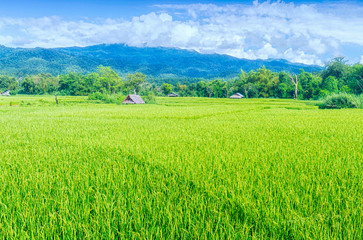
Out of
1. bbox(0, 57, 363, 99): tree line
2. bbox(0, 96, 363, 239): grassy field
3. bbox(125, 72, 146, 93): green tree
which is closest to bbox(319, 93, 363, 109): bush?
bbox(0, 57, 363, 99): tree line

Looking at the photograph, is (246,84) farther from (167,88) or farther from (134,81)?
(134,81)

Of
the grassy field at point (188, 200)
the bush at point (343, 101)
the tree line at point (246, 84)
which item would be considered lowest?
the grassy field at point (188, 200)

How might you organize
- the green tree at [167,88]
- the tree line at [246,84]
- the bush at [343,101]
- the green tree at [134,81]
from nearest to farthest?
the bush at [343,101], the tree line at [246,84], the green tree at [134,81], the green tree at [167,88]

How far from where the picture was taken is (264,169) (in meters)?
2.59

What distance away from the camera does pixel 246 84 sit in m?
67.9

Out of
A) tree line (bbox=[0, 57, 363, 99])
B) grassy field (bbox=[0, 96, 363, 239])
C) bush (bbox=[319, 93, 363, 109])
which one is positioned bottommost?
grassy field (bbox=[0, 96, 363, 239])

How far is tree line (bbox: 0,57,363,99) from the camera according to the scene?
40.3 metres

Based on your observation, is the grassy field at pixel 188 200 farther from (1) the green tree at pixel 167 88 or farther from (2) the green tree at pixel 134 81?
(1) the green tree at pixel 167 88

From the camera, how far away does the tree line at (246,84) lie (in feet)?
132

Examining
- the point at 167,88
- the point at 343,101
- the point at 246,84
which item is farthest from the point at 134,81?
the point at 343,101

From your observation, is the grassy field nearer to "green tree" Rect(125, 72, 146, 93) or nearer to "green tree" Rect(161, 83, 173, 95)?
"green tree" Rect(125, 72, 146, 93)

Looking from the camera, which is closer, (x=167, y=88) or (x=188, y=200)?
(x=188, y=200)

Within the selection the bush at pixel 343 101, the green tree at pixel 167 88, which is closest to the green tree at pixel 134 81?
the green tree at pixel 167 88

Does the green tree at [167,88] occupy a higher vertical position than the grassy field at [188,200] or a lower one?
higher
